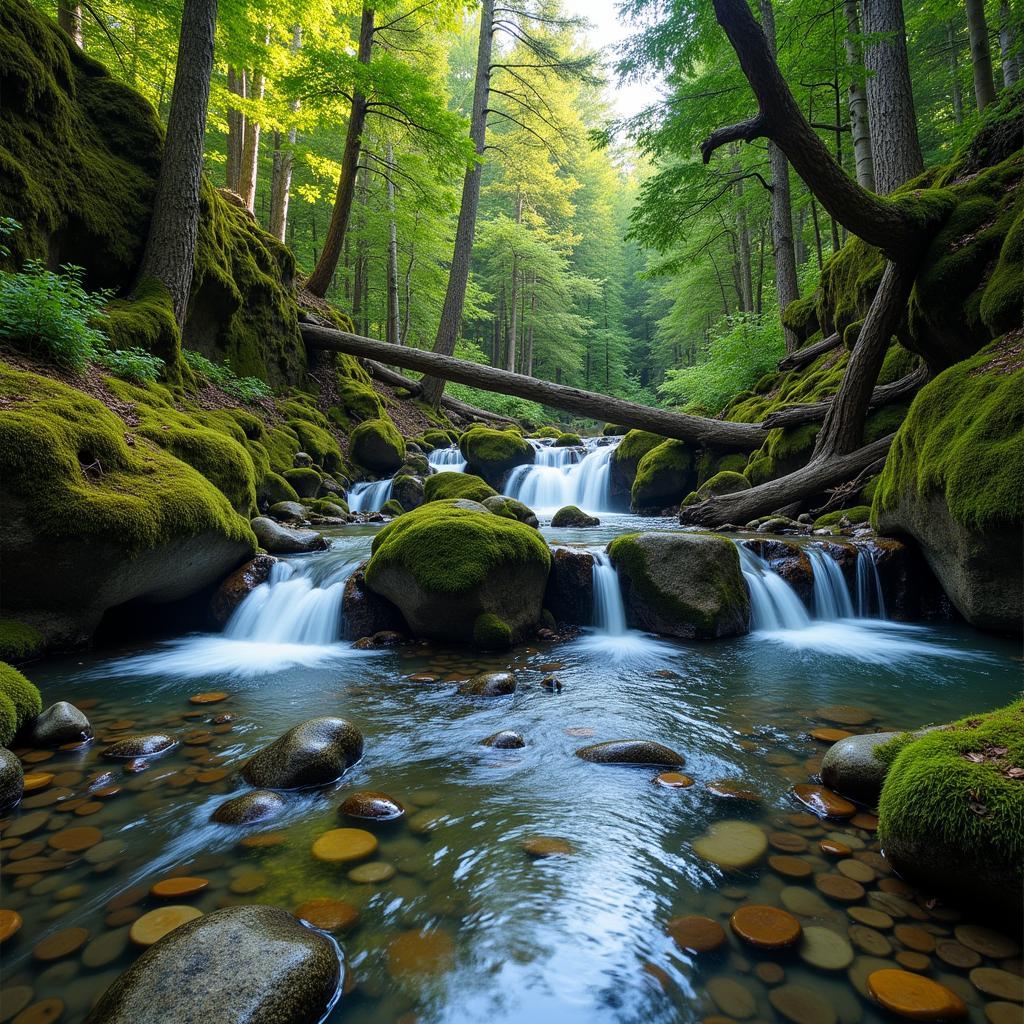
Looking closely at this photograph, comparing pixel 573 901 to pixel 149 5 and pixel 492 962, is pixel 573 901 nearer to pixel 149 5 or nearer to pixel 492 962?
pixel 492 962

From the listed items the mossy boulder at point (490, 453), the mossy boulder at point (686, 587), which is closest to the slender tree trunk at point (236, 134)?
the mossy boulder at point (490, 453)

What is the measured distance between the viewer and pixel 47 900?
1.83m

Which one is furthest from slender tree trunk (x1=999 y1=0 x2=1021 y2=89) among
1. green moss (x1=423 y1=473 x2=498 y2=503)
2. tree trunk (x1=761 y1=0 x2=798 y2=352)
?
green moss (x1=423 y1=473 x2=498 y2=503)

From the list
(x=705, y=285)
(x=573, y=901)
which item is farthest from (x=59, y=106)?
(x=705, y=285)

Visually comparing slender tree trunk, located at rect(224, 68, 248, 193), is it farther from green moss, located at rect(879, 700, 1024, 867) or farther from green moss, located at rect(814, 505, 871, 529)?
green moss, located at rect(879, 700, 1024, 867)

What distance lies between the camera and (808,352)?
11000 mm

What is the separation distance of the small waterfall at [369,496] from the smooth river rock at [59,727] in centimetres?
791

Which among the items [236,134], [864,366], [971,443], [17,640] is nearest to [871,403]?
[864,366]

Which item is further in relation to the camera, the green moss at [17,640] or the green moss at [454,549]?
the green moss at [454,549]

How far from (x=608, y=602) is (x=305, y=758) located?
3595mm

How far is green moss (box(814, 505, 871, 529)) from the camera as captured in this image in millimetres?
7305

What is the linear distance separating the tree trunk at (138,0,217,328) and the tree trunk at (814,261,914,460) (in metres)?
9.11

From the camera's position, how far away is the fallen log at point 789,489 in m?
7.67

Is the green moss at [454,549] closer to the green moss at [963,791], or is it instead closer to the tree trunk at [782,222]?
the green moss at [963,791]
